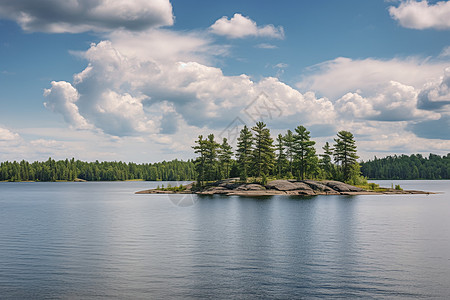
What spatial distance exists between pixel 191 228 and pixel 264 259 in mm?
18146

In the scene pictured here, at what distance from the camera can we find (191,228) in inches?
1746

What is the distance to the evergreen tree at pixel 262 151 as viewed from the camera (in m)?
116

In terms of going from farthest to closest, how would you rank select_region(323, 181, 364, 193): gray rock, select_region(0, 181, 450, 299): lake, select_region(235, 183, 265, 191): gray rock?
select_region(323, 181, 364, 193): gray rock, select_region(235, 183, 265, 191): gray rock, select_region(0, 181, 450, 299): lake

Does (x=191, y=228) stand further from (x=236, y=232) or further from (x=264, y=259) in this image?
(x=264, y=259)

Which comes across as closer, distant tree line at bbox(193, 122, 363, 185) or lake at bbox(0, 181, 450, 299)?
lake at bbox(0, 181, 450, 299)

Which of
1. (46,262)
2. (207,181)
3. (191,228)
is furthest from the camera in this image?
(207,181)

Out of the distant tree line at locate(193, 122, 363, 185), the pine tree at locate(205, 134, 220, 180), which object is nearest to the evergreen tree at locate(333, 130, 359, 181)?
the distant tree line at locate(193, 122, 363, 185)

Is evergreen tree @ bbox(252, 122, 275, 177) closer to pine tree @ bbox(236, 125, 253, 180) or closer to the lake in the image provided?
pine tree @ bbox(236, 125, 253, 180)

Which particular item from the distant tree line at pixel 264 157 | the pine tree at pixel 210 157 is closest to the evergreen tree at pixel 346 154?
the distant tree line at pixel 264 157

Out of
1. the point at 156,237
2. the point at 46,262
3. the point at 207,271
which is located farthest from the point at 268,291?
the point at 156,237

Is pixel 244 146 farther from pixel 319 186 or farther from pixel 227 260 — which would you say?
pixel 227 260

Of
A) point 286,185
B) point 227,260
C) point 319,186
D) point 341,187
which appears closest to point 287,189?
point 286,185

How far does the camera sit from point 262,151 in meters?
117

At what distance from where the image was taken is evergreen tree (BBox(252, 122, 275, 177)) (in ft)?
382
